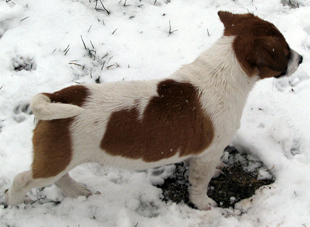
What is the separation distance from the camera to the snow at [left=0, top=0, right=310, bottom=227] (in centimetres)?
284

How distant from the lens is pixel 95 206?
292 centimetres

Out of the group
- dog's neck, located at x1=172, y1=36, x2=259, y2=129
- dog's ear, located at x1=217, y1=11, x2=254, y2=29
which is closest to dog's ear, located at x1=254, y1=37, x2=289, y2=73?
dog's neck, located at x1=172, y1=36, x2=259, y2=129

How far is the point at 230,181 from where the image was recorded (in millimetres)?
A: 3172

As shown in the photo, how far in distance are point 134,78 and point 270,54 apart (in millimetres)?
1977

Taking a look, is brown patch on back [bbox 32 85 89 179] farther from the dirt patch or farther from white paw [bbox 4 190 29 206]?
the dirt patch

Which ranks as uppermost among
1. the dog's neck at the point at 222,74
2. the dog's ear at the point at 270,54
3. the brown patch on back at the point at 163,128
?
the dog's ear at the point at 270,54

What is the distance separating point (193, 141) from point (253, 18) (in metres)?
1.15

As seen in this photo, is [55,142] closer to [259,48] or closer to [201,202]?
[201,202]

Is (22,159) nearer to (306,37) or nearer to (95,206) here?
(95,206)

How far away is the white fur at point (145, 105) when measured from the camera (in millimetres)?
2162

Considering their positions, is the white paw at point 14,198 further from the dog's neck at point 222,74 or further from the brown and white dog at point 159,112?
the dog's neck at point 222,74

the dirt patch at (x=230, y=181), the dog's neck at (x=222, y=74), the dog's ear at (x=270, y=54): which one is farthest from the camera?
the dirt patch at (x=230, y=181)

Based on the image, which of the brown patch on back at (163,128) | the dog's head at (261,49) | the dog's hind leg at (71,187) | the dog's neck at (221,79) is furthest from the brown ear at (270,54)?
the dog's hind leg at (71,187)

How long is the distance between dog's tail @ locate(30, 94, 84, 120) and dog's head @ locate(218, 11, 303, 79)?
4.41ft
